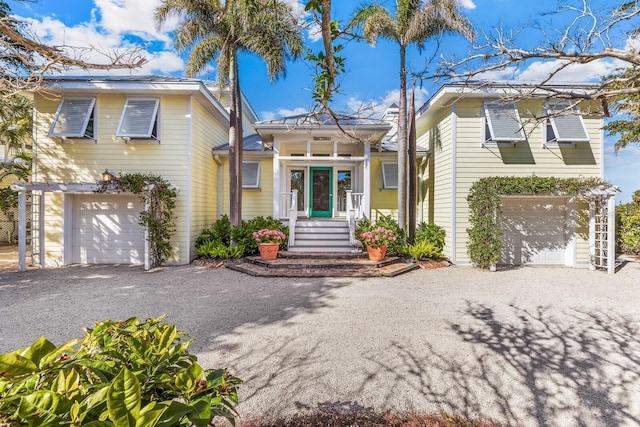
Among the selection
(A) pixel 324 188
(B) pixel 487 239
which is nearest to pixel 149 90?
(A) pixel 324 188

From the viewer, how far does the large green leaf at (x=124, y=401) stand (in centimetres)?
83

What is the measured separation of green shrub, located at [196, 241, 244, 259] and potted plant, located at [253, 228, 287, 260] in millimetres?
716

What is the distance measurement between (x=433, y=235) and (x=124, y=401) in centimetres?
906

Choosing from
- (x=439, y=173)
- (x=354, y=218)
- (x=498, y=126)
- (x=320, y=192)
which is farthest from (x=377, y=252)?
(x=498, y=126)

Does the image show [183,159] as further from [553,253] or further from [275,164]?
[553,253]

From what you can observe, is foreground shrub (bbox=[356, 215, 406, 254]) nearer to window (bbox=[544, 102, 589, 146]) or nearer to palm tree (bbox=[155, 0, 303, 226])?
palm tree (bbox=[155, 0, 303, 226])

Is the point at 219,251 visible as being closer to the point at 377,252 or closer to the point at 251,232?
the point at 251,232

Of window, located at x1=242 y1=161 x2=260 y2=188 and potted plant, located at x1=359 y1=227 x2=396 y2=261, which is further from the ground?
window, located at x1=242 y1=161 x2=260 y2=188

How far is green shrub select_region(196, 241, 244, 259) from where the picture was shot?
8.41 m

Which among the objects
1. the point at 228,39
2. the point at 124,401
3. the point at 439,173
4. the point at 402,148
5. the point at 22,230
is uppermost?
the point at 228,39

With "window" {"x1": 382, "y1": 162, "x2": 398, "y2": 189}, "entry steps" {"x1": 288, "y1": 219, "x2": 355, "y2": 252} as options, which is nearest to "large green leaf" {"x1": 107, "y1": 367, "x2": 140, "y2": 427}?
"entry steps" {"x1": 288, "y1": 219, "x2": 355, "y2": 252}

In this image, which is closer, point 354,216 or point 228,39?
point 228,39

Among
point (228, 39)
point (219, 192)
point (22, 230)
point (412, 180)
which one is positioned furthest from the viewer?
point (219, 192)

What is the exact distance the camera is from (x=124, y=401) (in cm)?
85
